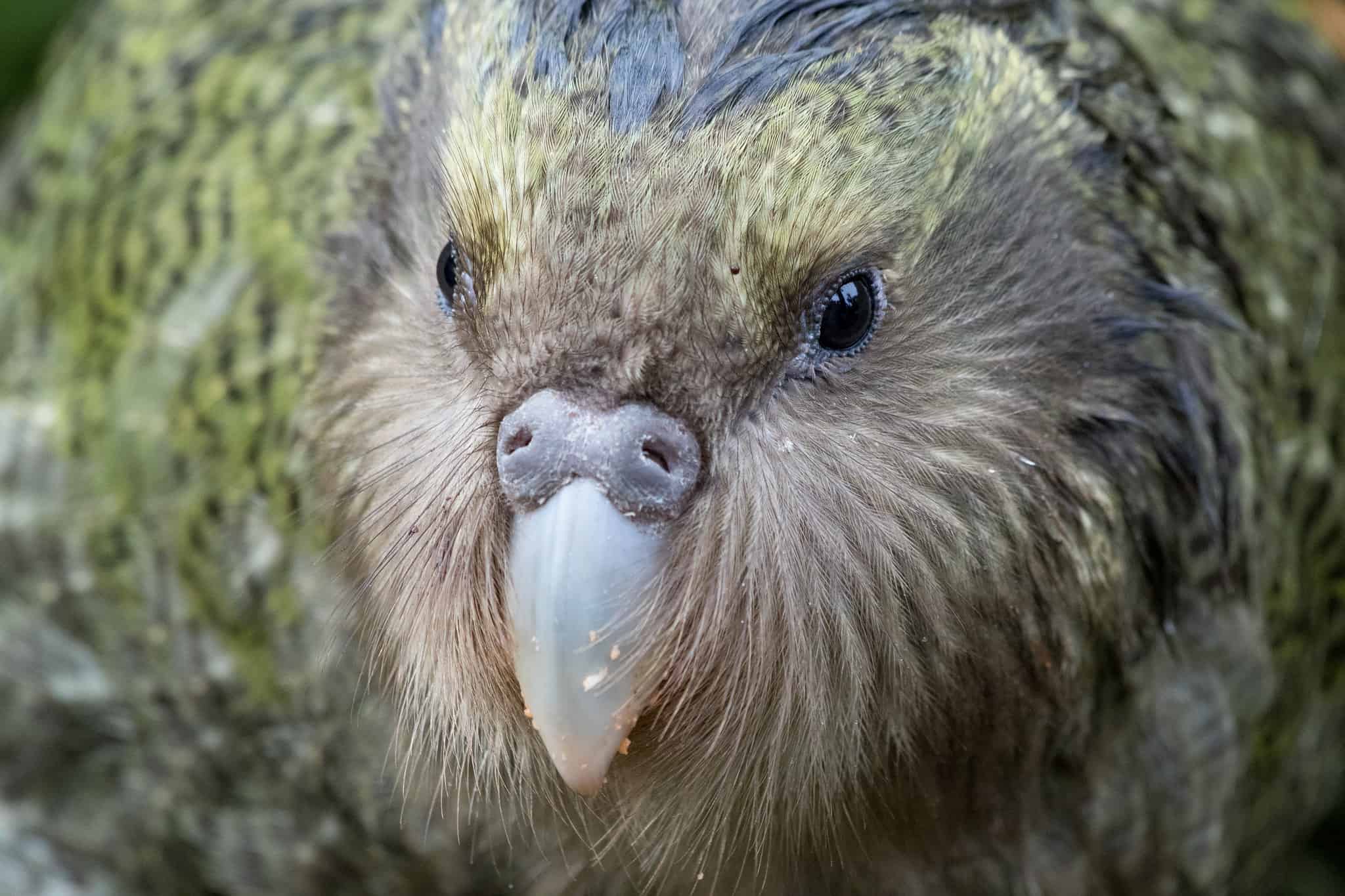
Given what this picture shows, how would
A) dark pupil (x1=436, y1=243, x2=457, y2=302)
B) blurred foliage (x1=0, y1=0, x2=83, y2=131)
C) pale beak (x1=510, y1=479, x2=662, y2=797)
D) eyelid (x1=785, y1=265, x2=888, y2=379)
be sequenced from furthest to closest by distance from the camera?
blurred foliage (x1=0, y1=0, x2=83, y2=131) → dark pupil (x1=436, y1=243, x2=457, y2=302) → eyelid (x1=785, y1=265, x2=888, y2=379) → pale beak (x1=510, y1=479, x2=662, y2=797)

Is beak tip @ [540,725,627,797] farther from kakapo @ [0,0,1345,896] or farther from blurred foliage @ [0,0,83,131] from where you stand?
blurred foliage @ [0,0,83,131]

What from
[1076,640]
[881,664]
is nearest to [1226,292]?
[1076,640]

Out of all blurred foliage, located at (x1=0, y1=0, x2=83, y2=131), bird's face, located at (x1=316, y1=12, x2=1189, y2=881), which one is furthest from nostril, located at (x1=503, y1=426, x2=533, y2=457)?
blurred foliage, located at (x1=0, y1=0, x2=83, y2=131)

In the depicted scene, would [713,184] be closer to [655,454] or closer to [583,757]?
[655,454]

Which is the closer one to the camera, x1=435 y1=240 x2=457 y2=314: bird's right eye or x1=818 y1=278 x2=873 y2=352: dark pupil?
x1=818 y1=278 x2=873 y2=352: dark pupil

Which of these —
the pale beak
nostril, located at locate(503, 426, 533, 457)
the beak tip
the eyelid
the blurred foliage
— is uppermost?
the blurred foliage

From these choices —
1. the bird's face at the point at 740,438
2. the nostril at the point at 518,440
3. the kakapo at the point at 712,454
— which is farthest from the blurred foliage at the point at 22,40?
the nostril at the point at 518,440

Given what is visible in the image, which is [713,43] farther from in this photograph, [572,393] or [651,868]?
[651,868]

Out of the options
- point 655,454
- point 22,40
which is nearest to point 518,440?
point 655,454
